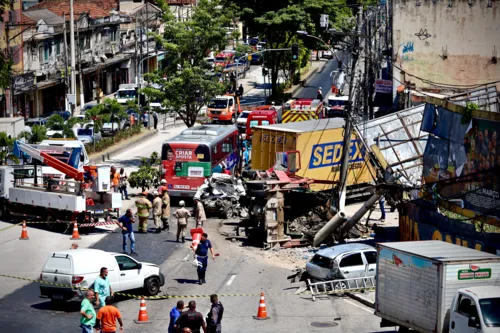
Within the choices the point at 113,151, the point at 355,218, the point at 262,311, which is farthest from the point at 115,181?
the point at 262,311

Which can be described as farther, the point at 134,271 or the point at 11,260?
the point at 11,260

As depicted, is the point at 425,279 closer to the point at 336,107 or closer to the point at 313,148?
the point at 313,148

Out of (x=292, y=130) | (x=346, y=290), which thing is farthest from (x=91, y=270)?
(x=292, y=130)

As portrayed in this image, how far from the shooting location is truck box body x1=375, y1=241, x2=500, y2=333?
785 inches

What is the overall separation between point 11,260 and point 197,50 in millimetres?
23783

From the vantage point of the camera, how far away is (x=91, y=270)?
24.2m

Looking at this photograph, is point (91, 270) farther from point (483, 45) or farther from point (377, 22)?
point (377, 22)

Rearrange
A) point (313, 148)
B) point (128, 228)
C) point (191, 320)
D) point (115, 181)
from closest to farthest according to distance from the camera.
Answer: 1. point (191, 320)
2. point (128, 228)
3. point (313, 148)
4. point (115, 181)

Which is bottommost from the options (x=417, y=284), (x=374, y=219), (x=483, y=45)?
(x=374, y=219)

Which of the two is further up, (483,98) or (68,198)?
(483,98)

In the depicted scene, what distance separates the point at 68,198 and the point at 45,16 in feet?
156

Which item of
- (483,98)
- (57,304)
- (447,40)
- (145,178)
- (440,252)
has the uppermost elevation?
(447,40)

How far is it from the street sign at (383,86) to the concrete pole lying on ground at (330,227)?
20358mm

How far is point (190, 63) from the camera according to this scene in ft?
171
